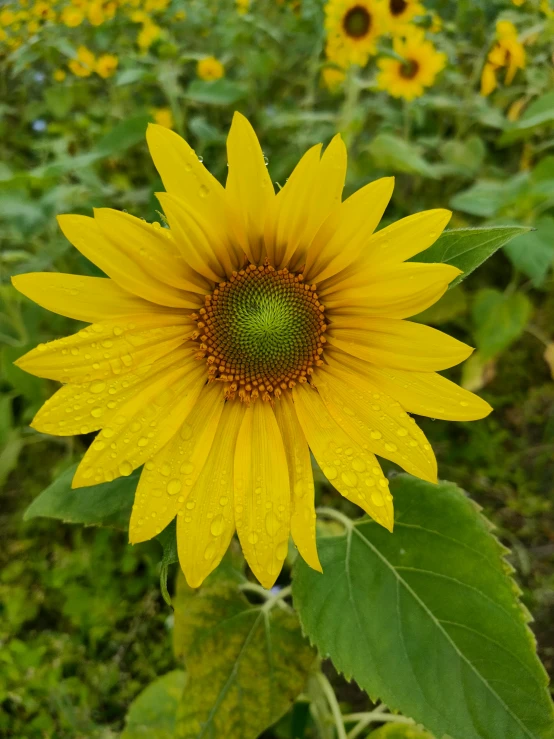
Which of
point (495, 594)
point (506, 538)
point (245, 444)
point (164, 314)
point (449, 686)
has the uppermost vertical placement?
point (164, 314)

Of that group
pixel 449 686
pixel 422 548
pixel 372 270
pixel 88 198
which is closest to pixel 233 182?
pixel 372 270

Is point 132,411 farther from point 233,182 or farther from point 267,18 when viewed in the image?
point 267,18

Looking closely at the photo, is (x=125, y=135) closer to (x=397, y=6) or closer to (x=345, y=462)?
(x=397, y=6)

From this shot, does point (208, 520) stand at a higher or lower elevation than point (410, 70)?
lower

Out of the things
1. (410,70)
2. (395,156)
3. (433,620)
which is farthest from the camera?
(410,70)

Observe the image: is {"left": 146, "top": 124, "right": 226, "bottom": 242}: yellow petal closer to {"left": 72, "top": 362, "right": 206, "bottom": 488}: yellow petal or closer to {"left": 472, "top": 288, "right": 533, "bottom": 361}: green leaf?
{"left": 72, "top": 362, "right": 206, "bottom": 488}: yellow petal

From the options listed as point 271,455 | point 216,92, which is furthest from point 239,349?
point 216,92

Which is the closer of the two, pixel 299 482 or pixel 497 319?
pixel 299 482
